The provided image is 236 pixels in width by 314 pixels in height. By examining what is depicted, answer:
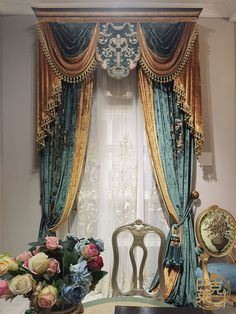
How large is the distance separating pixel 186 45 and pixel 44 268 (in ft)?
7.63

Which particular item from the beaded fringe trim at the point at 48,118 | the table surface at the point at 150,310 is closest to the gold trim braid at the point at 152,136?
the beaded fringe trim at the point at 48,118

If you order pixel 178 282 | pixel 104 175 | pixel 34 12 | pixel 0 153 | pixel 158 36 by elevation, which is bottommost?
pixel 178 282

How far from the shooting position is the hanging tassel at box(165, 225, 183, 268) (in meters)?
2.78

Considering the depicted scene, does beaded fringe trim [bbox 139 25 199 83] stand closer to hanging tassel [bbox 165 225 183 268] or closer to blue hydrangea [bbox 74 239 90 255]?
hanging tassel [bbox 165 225 183 268]

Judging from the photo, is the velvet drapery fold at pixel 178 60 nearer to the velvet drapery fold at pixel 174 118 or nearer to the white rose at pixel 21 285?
the velvet drapery fold at pixel 174 118

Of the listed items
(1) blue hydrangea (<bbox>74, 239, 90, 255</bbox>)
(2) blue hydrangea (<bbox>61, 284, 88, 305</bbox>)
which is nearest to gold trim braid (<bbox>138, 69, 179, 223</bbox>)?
(1) blue hydrangea (<bbox>74, 239, 90, 255</bbox>)

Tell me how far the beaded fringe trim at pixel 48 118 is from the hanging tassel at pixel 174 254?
1417mm

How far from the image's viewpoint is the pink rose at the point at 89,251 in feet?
3.86

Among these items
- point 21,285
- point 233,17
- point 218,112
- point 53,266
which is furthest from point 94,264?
point 233,17

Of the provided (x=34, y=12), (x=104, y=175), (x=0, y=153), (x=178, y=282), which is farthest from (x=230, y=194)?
(x=34, y=12)

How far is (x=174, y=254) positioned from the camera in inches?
110

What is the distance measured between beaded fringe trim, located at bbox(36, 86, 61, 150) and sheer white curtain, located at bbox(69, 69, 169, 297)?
13.6 inches

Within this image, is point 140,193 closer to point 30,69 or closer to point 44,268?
point 30,69

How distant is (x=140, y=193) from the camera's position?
9.64ft
